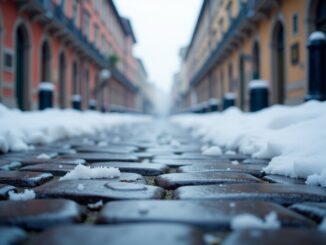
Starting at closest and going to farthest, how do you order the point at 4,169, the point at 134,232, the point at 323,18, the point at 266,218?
1. the point at 134,232
2. the point at 266,218
3. the point at 4,169
4. the point at 323,18

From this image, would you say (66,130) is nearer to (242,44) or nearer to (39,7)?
(39,7)

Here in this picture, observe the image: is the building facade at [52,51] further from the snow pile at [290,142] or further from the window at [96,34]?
the snow pile at [290,142]

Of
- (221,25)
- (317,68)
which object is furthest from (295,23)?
(221,25)

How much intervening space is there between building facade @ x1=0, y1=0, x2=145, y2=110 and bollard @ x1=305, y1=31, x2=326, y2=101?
29.7ft

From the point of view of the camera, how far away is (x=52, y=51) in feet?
55.4

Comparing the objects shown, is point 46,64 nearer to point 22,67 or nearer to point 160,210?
point 22,67

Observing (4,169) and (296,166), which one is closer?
(296,166)

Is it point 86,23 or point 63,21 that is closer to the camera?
point 63,21

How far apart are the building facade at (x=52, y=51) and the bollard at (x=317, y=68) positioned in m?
9.04

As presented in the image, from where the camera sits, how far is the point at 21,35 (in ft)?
45.8

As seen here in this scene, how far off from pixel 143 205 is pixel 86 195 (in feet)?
1.14

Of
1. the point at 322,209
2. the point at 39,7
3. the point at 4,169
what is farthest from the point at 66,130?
the point at 39,7

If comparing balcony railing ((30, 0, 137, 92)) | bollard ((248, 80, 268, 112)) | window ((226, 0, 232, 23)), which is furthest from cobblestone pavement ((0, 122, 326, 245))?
window ((226, 0, 232, 23))

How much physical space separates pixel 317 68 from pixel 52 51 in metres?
13.6
